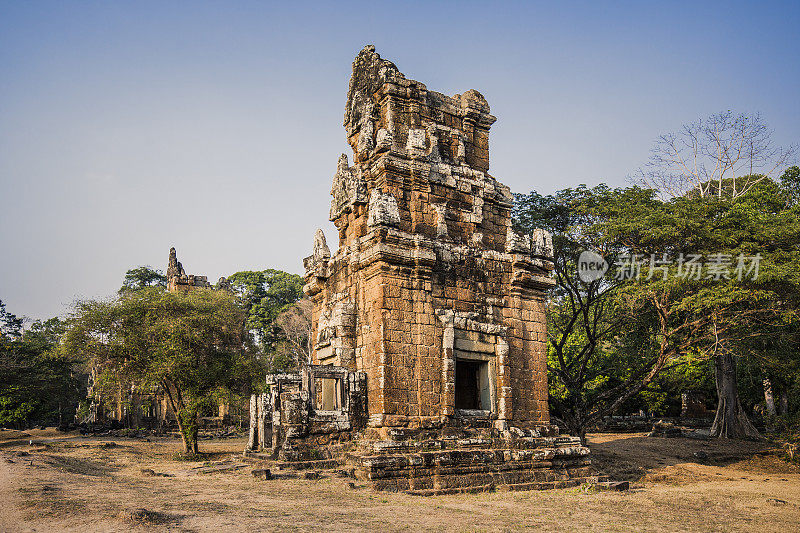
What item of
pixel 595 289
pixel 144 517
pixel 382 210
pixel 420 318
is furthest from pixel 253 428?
pixel 595 289

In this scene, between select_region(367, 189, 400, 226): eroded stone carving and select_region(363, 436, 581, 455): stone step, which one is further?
select_region(367, 189, 400, 226): eroded stone carving

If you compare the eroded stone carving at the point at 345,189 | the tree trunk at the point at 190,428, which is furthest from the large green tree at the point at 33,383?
the eroded stone carving at the point at 345,189

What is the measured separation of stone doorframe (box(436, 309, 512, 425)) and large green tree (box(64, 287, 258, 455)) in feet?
32.4

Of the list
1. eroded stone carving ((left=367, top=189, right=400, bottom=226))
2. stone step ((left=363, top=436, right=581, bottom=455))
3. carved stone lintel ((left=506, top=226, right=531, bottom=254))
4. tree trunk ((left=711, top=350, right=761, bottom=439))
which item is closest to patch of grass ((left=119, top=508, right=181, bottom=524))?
stone step ((left=363, top=436, right=581, bottom=455))

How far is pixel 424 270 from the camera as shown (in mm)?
10438

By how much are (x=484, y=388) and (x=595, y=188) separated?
888 centimetres

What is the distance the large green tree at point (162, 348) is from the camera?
17375mm

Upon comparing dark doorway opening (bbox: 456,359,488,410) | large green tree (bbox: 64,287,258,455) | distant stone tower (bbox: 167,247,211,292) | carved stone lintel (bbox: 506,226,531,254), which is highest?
distant stone tower (bbox: 167,247,211,292)

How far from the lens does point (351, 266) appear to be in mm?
10969

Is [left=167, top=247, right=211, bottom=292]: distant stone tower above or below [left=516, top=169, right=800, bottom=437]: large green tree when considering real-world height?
above

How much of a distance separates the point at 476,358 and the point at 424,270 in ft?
6.32

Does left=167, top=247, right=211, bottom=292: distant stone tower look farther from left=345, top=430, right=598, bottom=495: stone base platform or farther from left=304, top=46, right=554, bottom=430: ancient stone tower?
left=345, top=430, right=598, bottom=495: stone base platform

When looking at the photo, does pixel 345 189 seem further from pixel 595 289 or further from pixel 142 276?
pixel 142 276

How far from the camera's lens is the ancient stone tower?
10016mm
